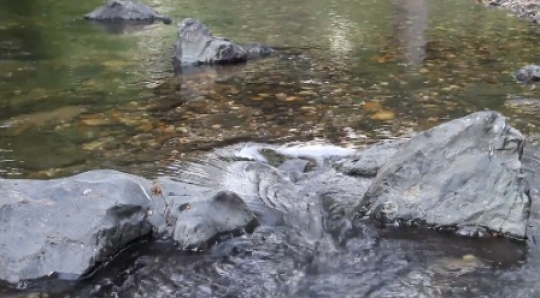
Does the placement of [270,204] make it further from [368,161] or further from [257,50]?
[257,50]

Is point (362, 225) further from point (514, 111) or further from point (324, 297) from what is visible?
point (514, 111)

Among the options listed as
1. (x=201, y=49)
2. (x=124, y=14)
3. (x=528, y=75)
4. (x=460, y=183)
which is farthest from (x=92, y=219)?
(x=124, y=14)

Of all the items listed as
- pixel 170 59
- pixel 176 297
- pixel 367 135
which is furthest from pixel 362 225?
pixel 170 59

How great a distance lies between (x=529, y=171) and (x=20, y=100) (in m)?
5.98

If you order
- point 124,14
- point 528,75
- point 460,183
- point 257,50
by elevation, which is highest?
point 460,183

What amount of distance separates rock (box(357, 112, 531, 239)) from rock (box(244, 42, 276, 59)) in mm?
5814

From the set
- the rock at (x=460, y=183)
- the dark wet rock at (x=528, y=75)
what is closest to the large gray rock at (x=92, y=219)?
the rock at (x=460, y=183)

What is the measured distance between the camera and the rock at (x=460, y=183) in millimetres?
4699

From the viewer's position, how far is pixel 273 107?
7895 millimetres

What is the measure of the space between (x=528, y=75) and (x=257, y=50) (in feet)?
14.0

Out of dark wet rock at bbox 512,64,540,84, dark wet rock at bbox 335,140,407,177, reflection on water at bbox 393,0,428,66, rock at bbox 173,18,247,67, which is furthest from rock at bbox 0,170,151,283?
reflection on water at bbox 393,0,428,66

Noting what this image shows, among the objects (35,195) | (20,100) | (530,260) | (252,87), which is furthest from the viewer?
(252,87)

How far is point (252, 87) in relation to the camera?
8789 mm

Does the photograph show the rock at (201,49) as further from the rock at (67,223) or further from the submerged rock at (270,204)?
the rock at (67,223)
